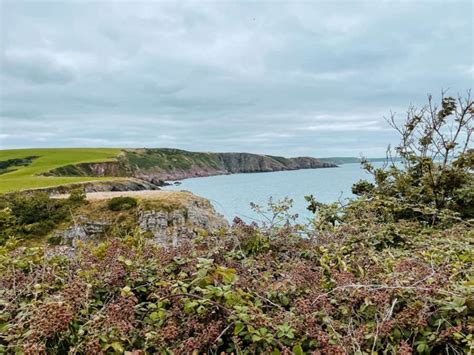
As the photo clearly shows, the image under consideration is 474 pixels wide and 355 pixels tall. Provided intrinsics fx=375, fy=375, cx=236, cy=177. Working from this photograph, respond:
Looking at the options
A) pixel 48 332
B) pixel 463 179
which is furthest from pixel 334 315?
pixel 463 179

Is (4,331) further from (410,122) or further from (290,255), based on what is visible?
(410,122)

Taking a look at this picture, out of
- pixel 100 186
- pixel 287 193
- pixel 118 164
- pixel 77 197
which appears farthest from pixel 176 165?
pixel 287 193

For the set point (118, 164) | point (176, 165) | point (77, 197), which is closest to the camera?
point (77, 197)

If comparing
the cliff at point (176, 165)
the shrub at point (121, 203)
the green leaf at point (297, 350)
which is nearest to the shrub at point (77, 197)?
the shrub at point (121, 203)

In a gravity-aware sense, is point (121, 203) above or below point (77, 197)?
below

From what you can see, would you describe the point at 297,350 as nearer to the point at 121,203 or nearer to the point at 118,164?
the point at 121,203

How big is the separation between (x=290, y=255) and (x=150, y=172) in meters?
92.1

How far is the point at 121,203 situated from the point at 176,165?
86861mm

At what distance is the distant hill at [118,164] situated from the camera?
166 feet

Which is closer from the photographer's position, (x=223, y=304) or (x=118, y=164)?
(x=223, y=304)

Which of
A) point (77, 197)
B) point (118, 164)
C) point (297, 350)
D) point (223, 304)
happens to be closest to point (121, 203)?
point (77, 197)

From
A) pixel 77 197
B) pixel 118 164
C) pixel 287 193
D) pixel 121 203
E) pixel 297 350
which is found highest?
pixel 118 164

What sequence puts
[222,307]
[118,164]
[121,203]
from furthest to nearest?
[118,164]
[121,203]
[222,307]

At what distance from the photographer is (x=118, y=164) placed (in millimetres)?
81438
